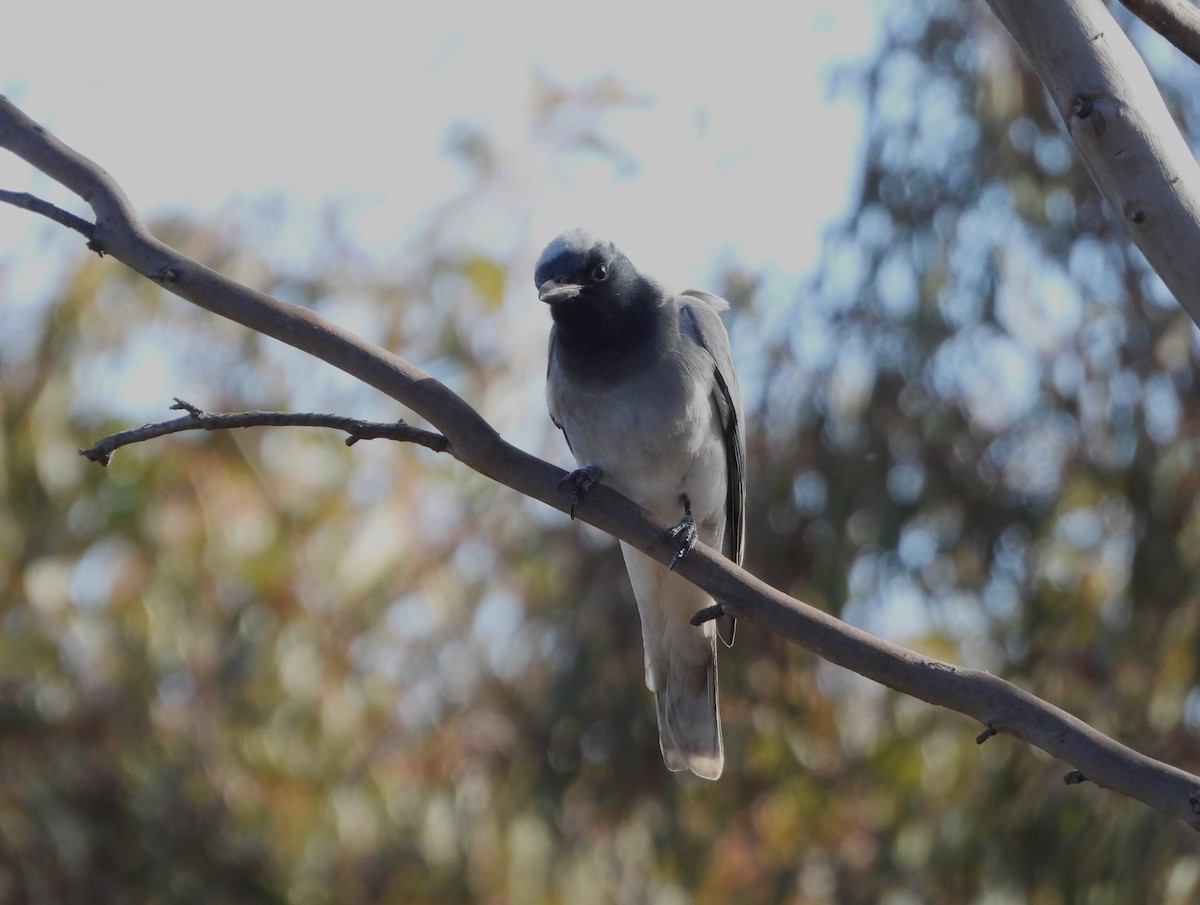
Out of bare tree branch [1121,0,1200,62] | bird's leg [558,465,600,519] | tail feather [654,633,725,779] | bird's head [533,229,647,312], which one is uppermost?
bird's head [533,229,647,312]

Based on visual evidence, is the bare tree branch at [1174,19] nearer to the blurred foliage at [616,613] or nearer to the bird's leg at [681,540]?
the bird's leg at [681,540]

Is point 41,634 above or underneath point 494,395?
underneath

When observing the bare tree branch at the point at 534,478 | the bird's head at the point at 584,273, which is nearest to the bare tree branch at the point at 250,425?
the bare tree branch at the point at 534,478

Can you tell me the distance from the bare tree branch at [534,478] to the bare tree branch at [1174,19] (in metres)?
1.04

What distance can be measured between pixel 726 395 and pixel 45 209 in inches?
76.3

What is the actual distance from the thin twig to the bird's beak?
3.98 feet

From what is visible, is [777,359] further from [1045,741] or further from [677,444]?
[1045,741]

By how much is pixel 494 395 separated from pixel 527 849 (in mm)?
2071

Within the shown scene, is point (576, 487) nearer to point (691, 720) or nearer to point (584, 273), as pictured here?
point (584, 273)

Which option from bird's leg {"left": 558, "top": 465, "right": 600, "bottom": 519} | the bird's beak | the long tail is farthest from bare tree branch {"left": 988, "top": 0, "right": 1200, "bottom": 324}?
the long tail

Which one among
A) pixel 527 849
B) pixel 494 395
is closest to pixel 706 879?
pixel 527 849

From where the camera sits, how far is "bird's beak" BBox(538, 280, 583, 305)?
10.5ft

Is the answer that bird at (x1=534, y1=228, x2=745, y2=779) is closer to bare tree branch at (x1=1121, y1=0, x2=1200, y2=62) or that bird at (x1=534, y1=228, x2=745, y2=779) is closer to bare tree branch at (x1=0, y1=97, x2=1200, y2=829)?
bare tree branch at (x1=0, y1=97, x2=1200, y2=829)

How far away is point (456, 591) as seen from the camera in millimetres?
6145
